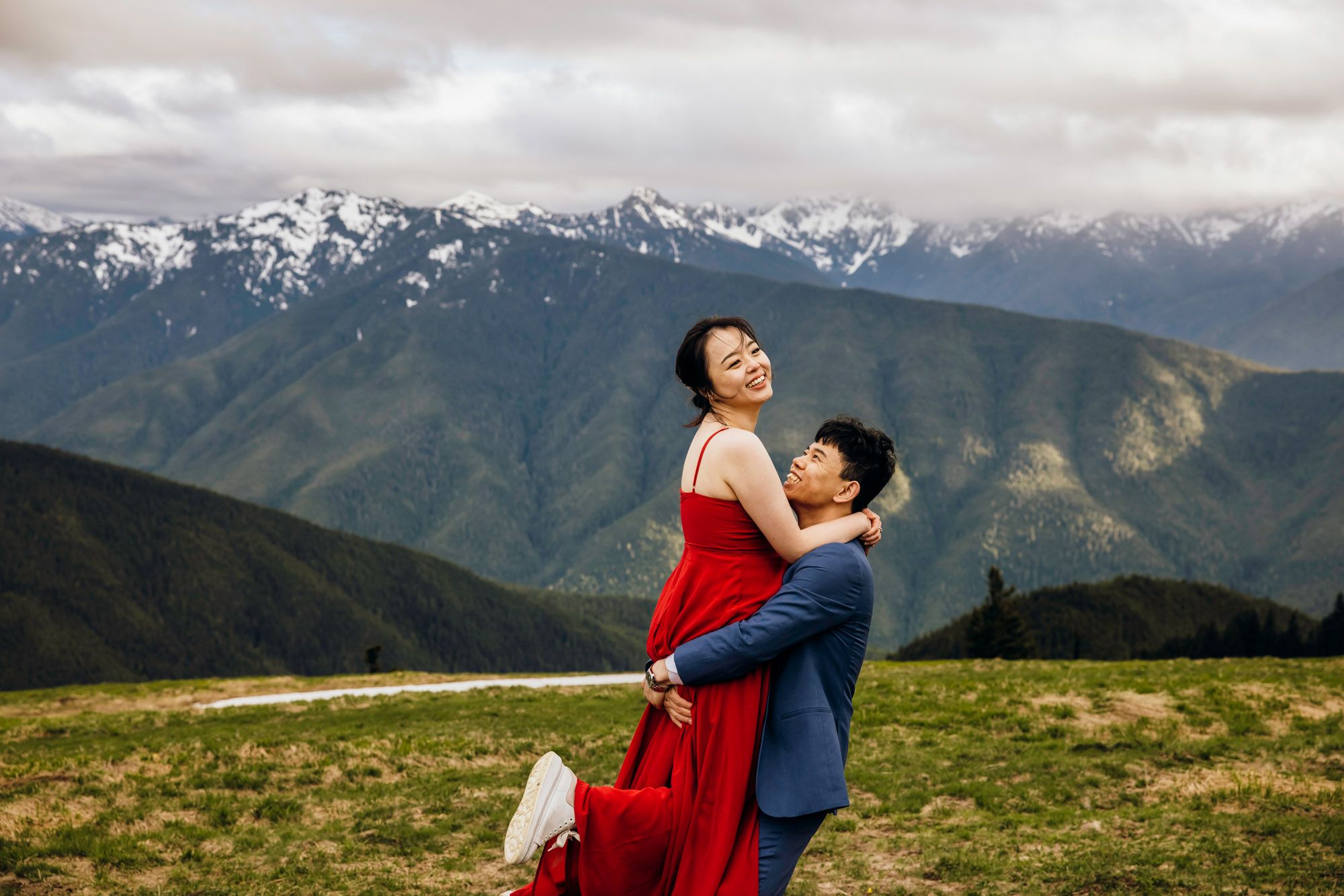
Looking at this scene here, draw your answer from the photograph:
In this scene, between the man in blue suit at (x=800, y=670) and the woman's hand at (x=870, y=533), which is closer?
the man in blue suit at (x=800, y=670)

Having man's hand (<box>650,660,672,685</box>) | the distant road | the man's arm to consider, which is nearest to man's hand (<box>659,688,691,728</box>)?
man's hand (<box>650,660,672,685</box>)

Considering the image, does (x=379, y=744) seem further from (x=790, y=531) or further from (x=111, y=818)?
(x=790, y=531)

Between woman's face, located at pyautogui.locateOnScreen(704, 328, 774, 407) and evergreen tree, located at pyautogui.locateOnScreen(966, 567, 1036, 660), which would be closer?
woman's face, located at pyautogui.locateOnScreen(704, 328, 774, 407)

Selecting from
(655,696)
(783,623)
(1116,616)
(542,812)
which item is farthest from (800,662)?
(1116,616)

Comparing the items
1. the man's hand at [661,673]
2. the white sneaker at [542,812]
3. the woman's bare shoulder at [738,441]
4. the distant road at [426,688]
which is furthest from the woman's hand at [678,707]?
the distant road at [426,688]

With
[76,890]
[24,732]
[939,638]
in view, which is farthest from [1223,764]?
[939,638]

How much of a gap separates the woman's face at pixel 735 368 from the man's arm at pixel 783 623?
1.24 meters

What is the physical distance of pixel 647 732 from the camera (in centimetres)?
687

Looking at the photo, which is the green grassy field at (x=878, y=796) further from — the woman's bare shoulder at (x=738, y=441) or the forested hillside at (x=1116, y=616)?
the forested hillside at (x=1116, y=616)

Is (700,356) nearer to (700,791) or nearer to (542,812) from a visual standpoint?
(700,791)

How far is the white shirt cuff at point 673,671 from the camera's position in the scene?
6.18 meters

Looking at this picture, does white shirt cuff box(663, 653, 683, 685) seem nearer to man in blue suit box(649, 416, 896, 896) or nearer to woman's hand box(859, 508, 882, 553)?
man in blue suit box(649, 416, 896, 896)

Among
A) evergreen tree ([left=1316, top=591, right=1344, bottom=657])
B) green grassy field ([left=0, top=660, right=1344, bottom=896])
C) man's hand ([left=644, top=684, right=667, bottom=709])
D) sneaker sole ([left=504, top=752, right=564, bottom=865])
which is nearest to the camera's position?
sneaker sole ([left=504, top=752, right=564, bottom=865])

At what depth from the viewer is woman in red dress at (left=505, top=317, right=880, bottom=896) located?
6.12 metres
